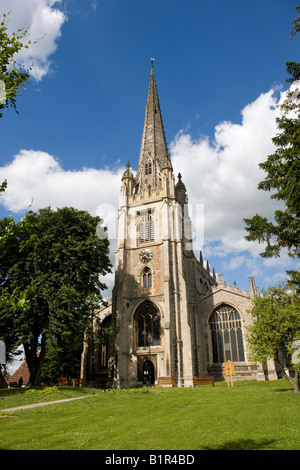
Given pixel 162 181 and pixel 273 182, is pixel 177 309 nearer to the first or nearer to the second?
pixel 162 181

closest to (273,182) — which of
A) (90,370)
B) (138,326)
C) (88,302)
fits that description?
(88,302)

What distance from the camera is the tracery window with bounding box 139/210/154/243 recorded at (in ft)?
113

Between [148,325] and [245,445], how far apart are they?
23879mm

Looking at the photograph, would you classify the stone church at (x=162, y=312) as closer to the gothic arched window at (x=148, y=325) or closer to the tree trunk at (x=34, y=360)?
the gothic arched window at (x=148, y=325)

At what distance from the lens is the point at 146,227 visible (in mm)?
35094

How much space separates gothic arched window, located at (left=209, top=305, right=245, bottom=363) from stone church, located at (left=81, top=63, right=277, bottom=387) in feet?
0.29

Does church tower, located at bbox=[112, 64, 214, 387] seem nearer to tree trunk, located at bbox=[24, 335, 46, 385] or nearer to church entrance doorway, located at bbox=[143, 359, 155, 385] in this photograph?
church entrance doorway, located at bbox=[143, 359, 155, 385]

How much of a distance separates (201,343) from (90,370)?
11.4 meters

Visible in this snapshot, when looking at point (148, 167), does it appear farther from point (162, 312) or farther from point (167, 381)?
point (167, 381)

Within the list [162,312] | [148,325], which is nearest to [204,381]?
[162,312]

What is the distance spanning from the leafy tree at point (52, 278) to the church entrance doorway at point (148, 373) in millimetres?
8192

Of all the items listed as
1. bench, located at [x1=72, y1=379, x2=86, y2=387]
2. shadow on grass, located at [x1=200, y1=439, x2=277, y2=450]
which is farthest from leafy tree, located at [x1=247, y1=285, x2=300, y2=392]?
bench, located at [x1=72, y1=379, x2=86, y2=387]

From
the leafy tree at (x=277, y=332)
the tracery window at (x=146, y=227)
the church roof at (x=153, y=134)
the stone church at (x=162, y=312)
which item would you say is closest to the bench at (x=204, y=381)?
the stone church at (x=162, y=312)
